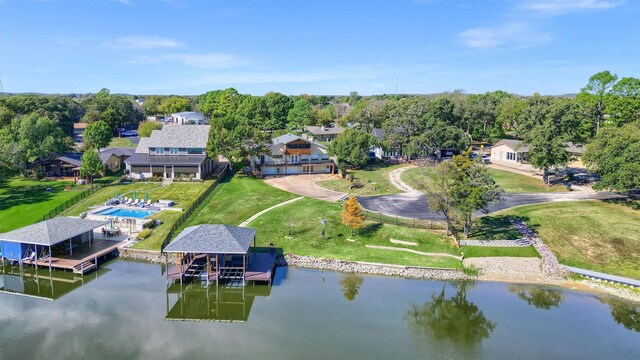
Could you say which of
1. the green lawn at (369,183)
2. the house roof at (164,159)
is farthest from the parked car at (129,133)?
the green lawn at (369,183)

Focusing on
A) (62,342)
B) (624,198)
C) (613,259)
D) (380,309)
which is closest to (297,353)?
(380,309)

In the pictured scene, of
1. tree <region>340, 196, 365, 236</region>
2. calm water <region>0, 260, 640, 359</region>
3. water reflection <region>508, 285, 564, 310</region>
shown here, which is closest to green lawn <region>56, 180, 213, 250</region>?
calm water <region>0, 260, 640, 359</region>

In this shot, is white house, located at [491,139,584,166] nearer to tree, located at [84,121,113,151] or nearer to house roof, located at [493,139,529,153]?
house roof, located at [493,139,529,153]

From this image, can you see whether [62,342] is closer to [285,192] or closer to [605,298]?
[285,192]

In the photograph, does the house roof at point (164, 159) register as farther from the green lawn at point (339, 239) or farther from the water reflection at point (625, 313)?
the water reflection at point (625, 313)

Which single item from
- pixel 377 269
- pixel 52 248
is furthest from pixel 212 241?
pixel 52 248

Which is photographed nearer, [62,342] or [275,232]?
[62,342]
